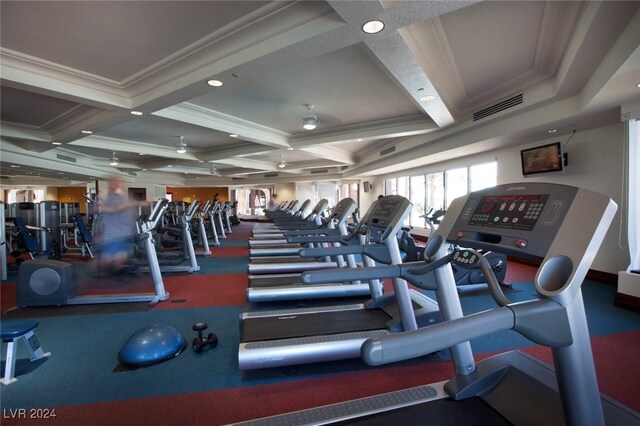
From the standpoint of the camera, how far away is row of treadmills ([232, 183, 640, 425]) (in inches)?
33.1

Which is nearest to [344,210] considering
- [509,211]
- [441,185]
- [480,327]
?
[509,211]

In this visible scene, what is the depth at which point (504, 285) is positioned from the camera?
13.3 ft

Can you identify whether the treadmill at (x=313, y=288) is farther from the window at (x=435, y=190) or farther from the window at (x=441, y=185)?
the window at (x=435, y=190)

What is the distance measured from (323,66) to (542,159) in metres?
4.00

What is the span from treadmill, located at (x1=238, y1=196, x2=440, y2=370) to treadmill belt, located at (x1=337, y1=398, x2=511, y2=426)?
817 millimetres

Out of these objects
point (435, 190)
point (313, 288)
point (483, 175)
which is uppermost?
point (483, 175)

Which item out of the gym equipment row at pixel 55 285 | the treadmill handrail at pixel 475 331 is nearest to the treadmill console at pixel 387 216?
the treadmill handrail at pixel 475 331

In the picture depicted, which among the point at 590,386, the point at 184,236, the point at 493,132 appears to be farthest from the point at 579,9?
the point at 184,236

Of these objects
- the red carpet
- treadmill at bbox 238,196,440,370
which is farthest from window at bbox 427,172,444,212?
treadmill at bbox 238,196,440,370

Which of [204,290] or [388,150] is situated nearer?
[204,290]

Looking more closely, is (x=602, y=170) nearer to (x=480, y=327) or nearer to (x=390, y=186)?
(x=480, y=327)

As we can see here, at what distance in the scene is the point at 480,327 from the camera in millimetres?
748

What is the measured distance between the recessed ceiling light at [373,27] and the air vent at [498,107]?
9.24 ft

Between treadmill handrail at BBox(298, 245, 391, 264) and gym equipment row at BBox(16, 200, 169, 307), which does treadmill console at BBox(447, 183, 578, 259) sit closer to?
treadmill handrail at BBox(298, 245, 391, 264)
